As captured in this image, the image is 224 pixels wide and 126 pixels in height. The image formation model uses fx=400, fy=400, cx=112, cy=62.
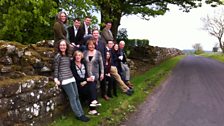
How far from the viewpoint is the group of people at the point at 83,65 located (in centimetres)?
942

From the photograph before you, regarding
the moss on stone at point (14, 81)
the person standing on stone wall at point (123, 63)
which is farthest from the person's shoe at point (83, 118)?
the person standing on stone wall at point (123, 63)

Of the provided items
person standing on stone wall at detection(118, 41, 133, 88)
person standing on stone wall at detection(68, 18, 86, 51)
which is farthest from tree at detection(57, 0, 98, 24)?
person standing on stone wall at detection(68, 18, 86, 51)

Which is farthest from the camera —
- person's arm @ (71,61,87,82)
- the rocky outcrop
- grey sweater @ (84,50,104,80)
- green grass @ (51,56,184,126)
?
grey sweater @ (84,50,104,80)

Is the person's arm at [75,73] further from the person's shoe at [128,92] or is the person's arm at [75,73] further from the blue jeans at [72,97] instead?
the person's shoe at [128,92]

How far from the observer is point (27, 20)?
19875 millimetres

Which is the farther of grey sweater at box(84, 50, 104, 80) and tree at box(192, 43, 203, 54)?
tree at box(192, 43, 203, 54)

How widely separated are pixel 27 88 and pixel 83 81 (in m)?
2.18

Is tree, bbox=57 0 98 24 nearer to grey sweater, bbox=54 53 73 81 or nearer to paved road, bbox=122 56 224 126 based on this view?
A: paved road, bbox=122 56 224 126

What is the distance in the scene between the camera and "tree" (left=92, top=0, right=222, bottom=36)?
74.3 feet

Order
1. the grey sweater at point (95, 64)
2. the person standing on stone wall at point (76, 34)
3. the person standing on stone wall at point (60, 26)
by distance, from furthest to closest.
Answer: the person standing on stone wall at point (76, 34)
the grey sweater at point (95, 64)
the person standing on stone wall at point (60, 26)

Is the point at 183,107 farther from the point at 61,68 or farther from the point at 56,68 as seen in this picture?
the point at 56,68

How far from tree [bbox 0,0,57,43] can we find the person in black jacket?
25.4ft

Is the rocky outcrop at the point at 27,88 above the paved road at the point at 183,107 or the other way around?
above

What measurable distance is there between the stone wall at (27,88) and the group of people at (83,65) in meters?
0.35
